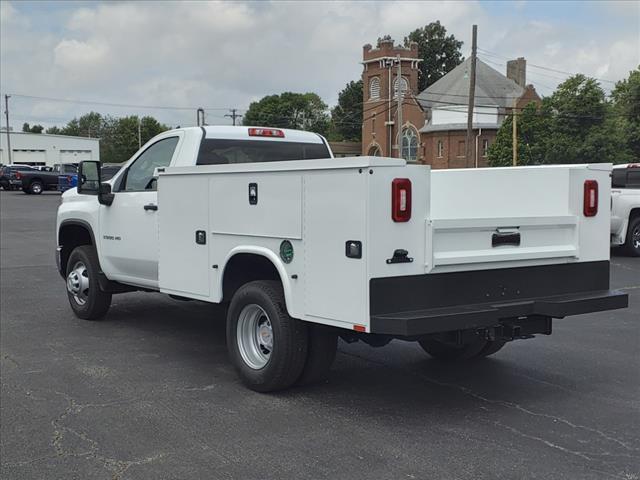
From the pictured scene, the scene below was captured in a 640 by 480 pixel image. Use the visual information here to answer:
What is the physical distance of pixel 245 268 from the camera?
6.14 metres

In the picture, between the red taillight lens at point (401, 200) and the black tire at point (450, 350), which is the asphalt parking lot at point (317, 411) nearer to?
the black tire at point (450, 350)

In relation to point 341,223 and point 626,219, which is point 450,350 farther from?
point 626,219

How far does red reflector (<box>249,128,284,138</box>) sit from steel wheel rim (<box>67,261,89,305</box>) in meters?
2.67

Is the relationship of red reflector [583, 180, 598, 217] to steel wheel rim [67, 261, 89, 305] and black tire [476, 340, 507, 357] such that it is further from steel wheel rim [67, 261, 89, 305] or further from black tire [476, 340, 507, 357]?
steel wheel rim [67, 261, 89, 305]

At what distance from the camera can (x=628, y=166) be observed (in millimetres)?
16875

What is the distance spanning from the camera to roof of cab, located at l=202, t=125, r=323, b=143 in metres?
7.36

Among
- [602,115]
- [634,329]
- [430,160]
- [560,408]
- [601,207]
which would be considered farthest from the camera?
[430,160]

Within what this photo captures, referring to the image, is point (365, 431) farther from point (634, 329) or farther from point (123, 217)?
point (634, 329)

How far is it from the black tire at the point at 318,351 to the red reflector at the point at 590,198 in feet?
7.34

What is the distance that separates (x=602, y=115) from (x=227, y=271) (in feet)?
134

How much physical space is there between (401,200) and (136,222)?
368 centimetres

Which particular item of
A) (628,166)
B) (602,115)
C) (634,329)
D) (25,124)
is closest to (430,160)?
(602,115)

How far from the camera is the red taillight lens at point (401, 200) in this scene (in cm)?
480

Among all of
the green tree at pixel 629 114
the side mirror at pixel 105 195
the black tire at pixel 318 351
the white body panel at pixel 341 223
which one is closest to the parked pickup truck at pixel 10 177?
the green tree at pixel 629 114
